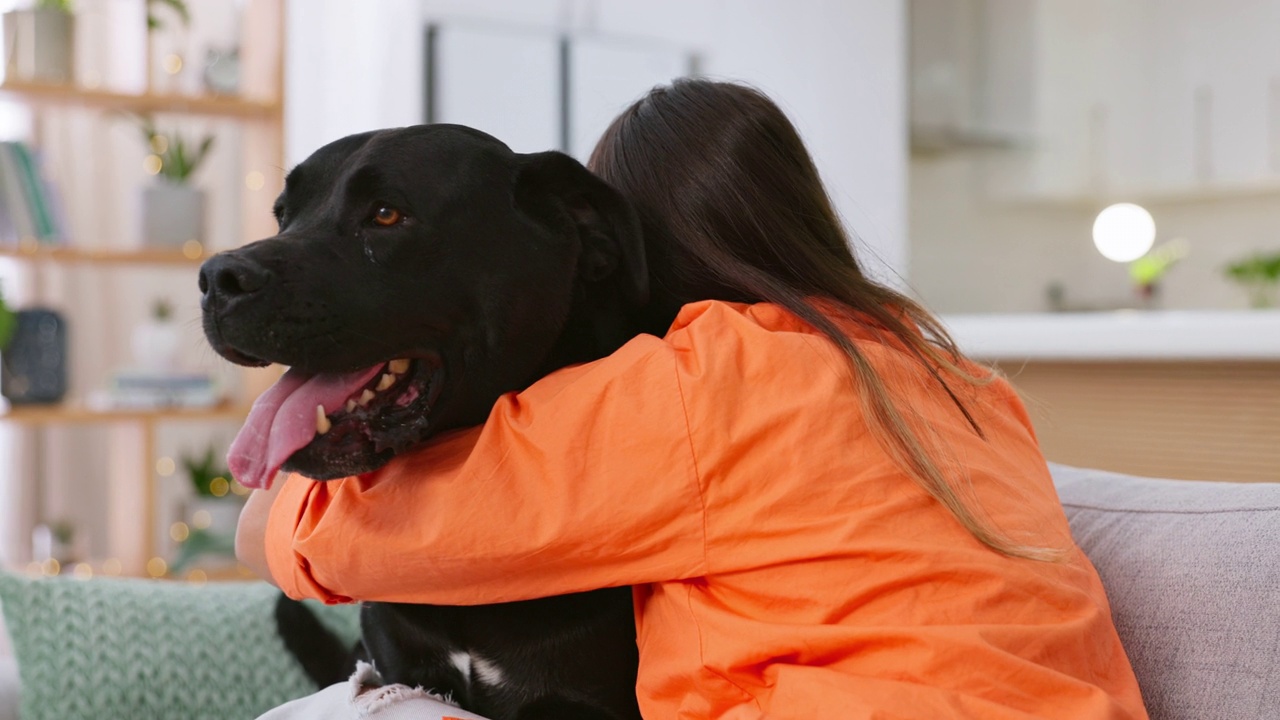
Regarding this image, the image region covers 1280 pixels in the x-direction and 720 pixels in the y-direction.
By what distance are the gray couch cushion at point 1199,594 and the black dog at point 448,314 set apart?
0.48 meters

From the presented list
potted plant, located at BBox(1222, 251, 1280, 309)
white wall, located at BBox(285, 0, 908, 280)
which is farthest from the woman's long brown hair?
potted plant, located at BBox(1222, 251, 1280, 309)

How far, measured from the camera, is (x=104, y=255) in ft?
10.3

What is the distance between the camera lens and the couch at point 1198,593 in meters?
0.94

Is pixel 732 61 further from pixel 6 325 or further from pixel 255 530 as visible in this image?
pixel 255 530

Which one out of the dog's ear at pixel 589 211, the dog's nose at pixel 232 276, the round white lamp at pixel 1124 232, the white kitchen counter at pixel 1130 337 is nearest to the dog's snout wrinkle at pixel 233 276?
the dog's nose at pixel 232 276

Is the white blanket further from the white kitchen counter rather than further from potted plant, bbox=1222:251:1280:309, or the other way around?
potted plant, bbox=1222:251:1280:309

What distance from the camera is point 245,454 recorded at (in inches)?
35.9

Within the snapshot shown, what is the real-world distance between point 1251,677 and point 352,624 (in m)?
1.04

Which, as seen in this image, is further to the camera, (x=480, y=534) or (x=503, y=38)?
(x=503, y=38)

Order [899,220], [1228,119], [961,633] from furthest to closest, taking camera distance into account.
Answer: [1228,119] → [899,220] → [961,633]

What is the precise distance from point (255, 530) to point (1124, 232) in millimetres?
5239

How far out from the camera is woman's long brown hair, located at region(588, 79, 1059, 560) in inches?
41.4

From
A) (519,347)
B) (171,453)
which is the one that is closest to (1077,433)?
(519,347)

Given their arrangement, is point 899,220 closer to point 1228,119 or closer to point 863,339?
point 1228,119
